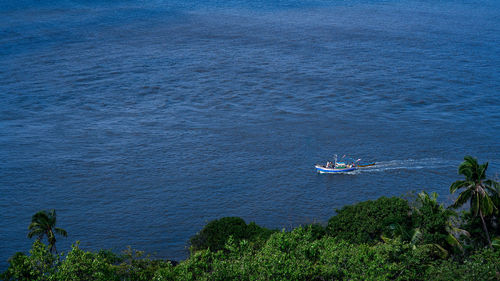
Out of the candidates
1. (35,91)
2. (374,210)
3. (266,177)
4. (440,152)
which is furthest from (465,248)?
(35,91)

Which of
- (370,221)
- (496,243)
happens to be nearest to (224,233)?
(370,221)

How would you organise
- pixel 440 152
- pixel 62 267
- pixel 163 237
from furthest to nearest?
pixel 440 152, pixel 163 237, pixel 62 267

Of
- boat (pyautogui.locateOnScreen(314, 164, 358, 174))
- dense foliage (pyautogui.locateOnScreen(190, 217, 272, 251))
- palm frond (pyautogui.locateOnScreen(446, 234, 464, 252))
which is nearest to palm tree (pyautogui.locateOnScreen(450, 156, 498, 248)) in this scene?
palm frond (pyautogui.locateOnScreen(446, 234, 464, 252))

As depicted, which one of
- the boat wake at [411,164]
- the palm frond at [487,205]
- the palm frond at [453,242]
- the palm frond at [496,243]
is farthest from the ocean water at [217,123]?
the palm frond at [496,243]

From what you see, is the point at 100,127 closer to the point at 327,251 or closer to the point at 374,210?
the point at 374,210

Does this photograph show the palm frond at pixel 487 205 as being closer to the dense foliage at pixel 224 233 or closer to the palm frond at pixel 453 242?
the palm frond at pixel 453 242

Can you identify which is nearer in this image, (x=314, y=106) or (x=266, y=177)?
(x=266, y=177)

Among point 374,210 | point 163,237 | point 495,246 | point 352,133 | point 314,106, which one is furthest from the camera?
point 314,106
